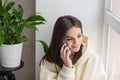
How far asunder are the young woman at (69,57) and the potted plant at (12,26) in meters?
0.17

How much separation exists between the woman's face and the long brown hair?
0.02 meters

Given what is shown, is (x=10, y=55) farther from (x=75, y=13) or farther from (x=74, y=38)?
(x=75, y=13)

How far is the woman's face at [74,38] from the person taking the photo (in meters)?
1.60

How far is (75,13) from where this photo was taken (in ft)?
6.18

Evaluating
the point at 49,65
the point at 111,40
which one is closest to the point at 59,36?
the point at 49,65

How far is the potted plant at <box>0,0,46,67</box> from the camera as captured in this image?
166 centimetres

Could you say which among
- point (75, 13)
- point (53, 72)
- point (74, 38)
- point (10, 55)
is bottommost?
point (53, 72)

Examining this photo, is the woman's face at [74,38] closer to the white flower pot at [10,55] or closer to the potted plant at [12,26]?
the potted plant at [12,26]

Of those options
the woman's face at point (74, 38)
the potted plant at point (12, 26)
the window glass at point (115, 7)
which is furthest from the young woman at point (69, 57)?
the window glass at point (115, 7)

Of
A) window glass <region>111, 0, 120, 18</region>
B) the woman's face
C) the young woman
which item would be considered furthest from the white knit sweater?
window glass <region>111, 0, 120, 18</region>

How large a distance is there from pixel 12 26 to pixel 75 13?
494mm

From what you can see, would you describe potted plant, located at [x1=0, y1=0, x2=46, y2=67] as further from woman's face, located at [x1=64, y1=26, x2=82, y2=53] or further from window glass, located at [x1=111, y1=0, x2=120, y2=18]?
window glass, located at [x1=111, y1=0, x2=120, y2=18]

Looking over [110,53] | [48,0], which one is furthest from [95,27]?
[48,0]

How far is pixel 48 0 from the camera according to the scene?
184cm
